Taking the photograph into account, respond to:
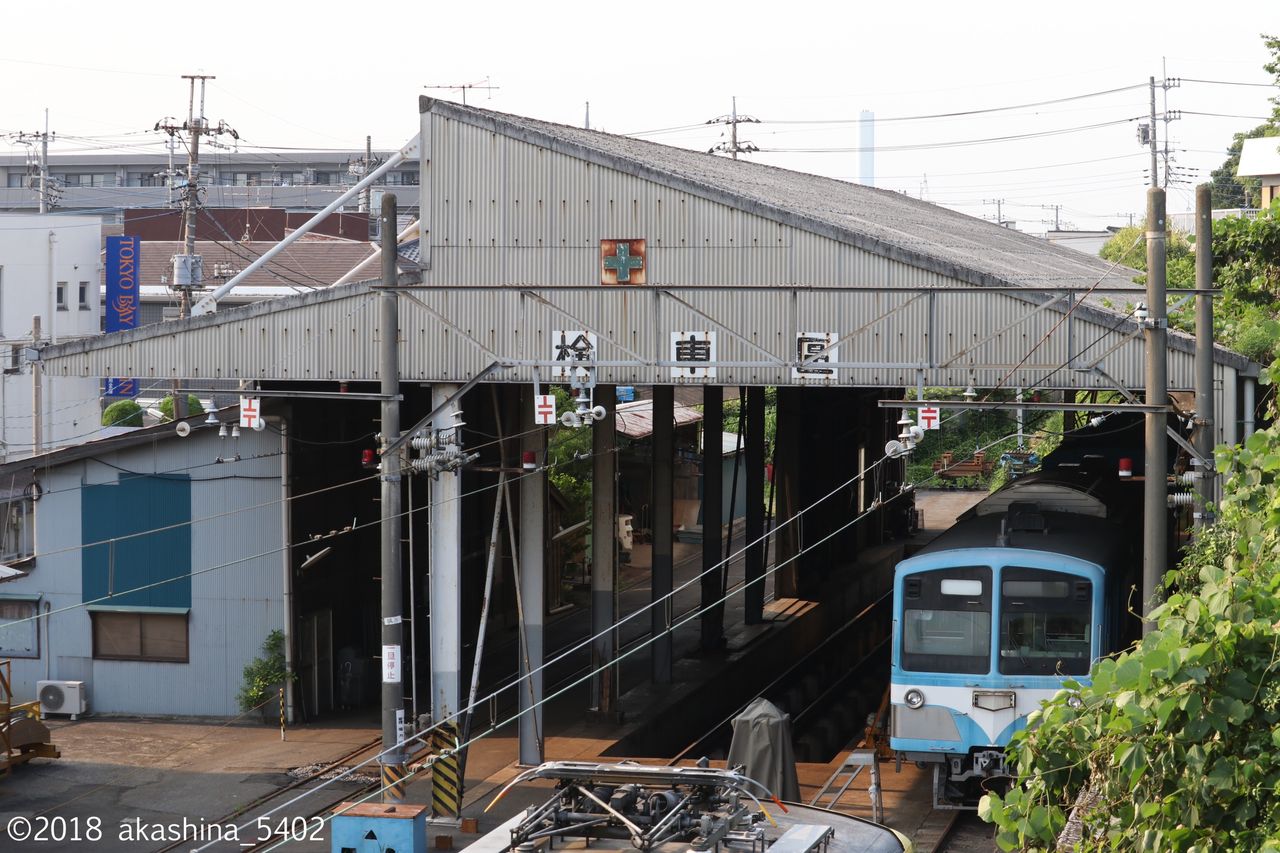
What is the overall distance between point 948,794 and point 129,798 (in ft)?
27.3

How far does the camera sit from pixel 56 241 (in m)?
35.5

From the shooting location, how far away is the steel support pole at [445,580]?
48.7 ft

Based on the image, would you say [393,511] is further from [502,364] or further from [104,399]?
[104,399]

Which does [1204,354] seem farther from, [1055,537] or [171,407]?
[171,407]

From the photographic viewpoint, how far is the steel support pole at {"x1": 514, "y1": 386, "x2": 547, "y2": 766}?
52.2 feet

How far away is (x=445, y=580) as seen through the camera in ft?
49.3

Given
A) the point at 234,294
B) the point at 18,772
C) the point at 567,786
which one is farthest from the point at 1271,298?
the point at 234,294

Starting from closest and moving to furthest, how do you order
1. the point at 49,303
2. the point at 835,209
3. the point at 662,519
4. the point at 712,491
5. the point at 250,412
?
the point at 250,412, the point at 835,209, the point at 662,519, the point at 712,491, the point at 49,303

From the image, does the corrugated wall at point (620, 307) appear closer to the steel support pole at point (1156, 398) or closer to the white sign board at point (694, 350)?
the white sign board at point (694, 350)

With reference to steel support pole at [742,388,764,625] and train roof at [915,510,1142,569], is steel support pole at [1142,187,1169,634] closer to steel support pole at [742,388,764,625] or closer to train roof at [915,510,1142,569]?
train roof at [915,510,1142,569]

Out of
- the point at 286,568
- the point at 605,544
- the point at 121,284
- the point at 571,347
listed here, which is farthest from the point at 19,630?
the point at 121,284

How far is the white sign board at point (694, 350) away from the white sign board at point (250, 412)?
455 cm

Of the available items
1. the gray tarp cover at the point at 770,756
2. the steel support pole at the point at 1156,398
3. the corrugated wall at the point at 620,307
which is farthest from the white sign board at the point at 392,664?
the steel support pole at the point at 1156,398

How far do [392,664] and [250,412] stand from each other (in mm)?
3717
